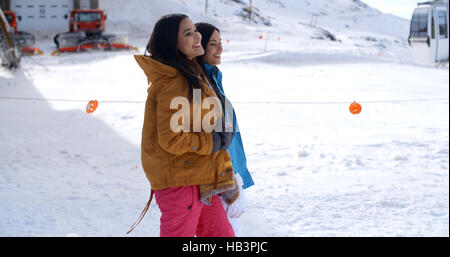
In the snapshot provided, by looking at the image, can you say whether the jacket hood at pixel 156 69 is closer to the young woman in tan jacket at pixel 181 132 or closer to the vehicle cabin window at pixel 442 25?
the young woman in tan jacket at pixel 181 132

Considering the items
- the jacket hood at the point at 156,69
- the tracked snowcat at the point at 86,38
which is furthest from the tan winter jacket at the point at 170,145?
the tracked snowcat at the point at 86,38

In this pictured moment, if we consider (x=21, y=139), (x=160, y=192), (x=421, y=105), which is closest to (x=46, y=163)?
(x=21, y=139)

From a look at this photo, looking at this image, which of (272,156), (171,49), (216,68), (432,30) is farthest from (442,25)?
(171,49)

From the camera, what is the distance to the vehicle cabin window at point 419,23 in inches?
693

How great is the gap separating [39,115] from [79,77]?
4147 millimetres

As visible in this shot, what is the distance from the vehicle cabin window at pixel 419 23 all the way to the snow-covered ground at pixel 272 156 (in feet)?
23.3

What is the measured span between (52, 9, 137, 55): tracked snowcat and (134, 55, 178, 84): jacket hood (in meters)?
17.4

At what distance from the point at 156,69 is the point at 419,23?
718 inches

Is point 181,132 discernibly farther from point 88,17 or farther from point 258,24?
point 258,24

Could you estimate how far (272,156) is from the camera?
5379 millimetres

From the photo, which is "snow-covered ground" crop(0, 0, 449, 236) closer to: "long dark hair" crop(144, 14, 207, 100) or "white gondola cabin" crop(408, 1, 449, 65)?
"long dark hair" crop(144, 14, 207, 100)

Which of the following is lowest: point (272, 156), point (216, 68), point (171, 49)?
point (272, 156)

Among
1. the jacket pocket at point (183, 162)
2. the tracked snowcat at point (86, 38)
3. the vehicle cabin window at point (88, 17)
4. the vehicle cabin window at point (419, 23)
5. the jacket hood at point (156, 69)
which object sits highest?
the jacket hood at point (156, 69)
